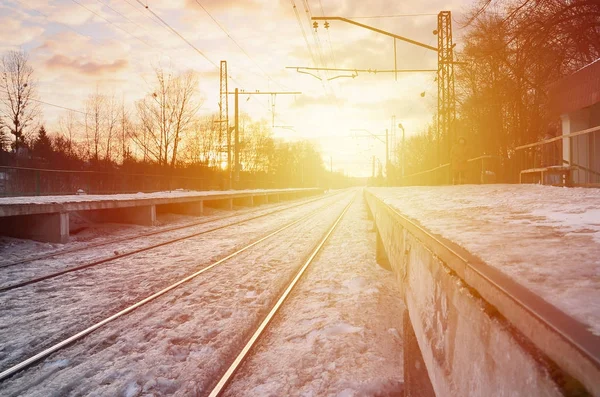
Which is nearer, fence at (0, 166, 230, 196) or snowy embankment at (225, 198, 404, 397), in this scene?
snowy embankment at (225, 198, 404, 397)

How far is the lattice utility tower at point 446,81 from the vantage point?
1950cm

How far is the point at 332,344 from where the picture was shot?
3.92m

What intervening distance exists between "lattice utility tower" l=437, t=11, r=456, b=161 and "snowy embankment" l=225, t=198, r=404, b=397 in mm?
15515

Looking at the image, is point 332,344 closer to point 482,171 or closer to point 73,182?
point 482,171

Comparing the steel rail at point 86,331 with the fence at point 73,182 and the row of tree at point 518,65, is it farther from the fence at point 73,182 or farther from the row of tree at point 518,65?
the fence at point 73,182

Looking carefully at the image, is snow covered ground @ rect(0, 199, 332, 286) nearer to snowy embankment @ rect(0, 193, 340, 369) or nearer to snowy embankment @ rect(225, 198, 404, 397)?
snowy embankment @ rect(0, 193, 340, 369)

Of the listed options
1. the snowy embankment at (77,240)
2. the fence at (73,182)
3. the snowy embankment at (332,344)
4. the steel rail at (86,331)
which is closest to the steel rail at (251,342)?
the snowy embankment at (332,344)

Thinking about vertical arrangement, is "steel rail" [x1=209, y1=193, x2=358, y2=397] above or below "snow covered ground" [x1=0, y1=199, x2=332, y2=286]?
below

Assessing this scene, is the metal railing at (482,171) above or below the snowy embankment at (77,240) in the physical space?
above

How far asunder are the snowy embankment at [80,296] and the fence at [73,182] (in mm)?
13410

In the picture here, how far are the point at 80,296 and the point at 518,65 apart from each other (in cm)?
1969

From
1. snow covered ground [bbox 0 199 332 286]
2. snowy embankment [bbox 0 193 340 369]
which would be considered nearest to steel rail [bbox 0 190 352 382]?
snowy embankment [bbox 0 193 340 369]

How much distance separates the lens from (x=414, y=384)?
2.70 metres

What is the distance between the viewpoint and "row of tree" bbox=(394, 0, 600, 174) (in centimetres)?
1407
